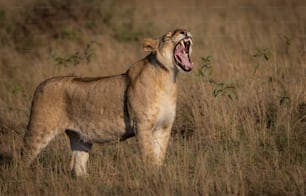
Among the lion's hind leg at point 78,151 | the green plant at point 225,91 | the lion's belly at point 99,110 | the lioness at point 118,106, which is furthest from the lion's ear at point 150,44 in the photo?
the lion's hind leg at point 78,151

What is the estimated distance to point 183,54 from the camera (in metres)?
6.48

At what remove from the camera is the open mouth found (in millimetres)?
6407

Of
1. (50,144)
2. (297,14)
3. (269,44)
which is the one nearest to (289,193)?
(50,144)

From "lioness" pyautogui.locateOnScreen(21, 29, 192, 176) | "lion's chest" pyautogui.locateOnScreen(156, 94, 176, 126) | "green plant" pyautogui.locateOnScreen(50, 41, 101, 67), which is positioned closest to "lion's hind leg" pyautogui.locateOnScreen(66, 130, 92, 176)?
"lioness" pyautogui.locateOnScreen(21, 29, 192, 176)

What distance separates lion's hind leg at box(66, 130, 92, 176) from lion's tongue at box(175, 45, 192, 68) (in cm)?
137

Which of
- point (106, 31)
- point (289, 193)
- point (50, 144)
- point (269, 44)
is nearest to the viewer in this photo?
point (289, 193)

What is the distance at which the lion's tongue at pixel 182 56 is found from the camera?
643 cm

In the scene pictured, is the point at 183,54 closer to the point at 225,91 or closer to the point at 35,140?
the point at 225,91

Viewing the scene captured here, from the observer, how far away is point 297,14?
47.0 feet

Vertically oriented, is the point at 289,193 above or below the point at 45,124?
below

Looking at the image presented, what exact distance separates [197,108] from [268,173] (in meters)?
2.03

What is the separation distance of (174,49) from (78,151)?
1.49 metres

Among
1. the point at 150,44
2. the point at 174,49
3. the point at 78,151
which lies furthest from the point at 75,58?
the point at 174,49

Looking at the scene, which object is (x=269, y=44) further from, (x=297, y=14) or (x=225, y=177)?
(x=225, y=177)
